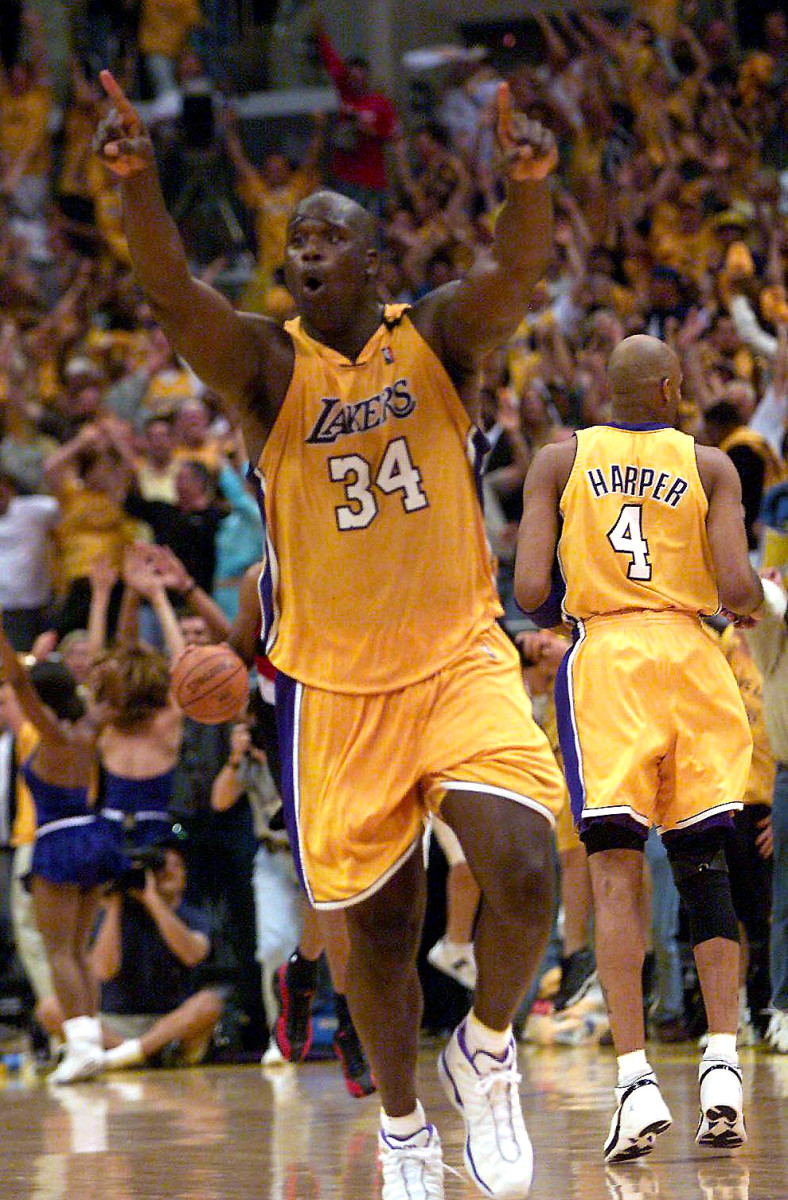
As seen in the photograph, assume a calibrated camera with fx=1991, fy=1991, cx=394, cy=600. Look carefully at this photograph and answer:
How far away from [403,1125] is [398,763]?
846 millimetres

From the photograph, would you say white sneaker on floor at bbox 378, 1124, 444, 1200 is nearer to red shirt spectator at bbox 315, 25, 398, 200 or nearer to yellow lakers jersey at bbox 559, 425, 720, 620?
yellow lakers jersey at bbox 559, 425, 720, 620

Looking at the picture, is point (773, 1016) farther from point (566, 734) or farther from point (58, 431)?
point (58, 431)

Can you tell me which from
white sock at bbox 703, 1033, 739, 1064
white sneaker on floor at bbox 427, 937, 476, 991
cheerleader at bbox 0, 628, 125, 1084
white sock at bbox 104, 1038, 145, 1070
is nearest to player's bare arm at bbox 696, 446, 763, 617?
white sock at bbox 703, 1033, 739, 1064

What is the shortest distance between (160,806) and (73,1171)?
429 centimetres

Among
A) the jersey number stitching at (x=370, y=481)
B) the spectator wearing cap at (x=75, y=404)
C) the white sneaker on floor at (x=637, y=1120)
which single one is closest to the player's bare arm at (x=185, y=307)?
the jersey number stitching at (x=370, y=481)

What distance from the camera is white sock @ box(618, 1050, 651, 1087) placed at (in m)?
5.20

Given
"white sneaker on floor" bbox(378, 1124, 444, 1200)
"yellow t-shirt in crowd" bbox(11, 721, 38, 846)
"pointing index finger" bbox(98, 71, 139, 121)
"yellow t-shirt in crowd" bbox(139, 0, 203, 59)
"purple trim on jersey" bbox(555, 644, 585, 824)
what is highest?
"yellow t-shirt in crowd" bbox(139, 0, 203, 59)

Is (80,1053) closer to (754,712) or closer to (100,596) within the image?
(100,596)

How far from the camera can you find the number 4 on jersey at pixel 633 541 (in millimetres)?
5566

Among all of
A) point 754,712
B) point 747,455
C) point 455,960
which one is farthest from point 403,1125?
point 747,455

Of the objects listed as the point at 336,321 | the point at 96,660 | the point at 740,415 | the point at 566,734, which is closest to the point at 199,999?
the point at 96,660

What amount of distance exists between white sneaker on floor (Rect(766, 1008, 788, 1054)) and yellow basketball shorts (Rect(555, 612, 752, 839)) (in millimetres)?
2657

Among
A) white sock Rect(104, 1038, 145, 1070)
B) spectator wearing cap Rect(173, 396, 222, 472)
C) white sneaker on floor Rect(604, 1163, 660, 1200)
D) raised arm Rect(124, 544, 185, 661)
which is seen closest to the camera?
white sneaker on floor Rect(604, 1163, 660, 1200)

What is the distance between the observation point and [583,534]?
18.5 feet
